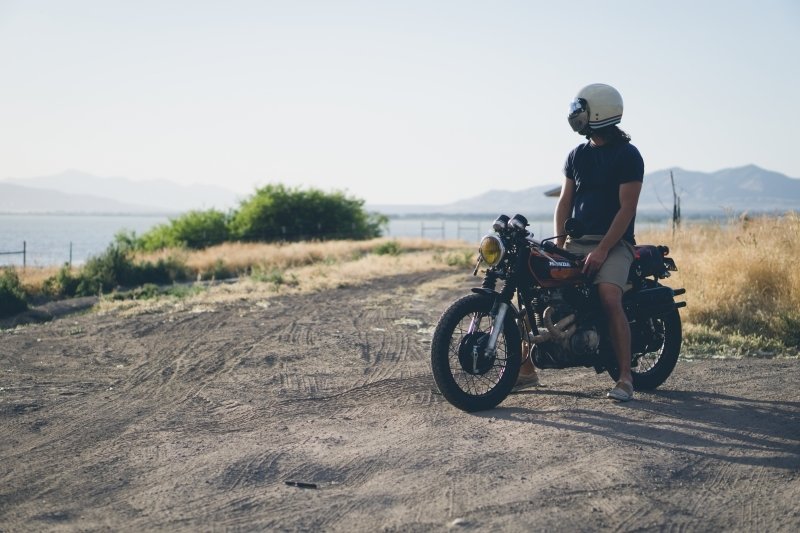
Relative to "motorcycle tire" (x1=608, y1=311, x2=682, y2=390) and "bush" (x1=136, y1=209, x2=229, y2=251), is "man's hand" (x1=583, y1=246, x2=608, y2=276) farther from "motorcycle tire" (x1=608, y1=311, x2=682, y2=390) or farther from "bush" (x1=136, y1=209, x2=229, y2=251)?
"bush" (x1=136, y1=209, x2=229, y2=251)

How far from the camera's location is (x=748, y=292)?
10.6 meters

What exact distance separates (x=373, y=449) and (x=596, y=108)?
9.96 feet

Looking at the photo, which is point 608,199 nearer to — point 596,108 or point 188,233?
point 596,108

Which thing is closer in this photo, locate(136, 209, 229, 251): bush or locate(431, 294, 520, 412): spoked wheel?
locate(431, 294, 520, 412): spoked wheel

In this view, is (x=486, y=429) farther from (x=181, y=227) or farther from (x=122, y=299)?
(x=181, y=227)

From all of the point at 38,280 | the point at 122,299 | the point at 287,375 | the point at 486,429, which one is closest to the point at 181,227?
the point at 38,280

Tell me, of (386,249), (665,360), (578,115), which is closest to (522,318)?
Answer: (665,360)

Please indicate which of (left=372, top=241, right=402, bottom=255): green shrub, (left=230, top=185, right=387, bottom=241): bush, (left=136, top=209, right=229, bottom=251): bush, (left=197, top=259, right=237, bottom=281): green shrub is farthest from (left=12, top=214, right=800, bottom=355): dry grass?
(left=230, top=185, right=387, bottom=241): bush

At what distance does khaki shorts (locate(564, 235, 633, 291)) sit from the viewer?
19.8 ft

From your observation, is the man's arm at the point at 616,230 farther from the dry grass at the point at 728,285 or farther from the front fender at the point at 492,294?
the dry grass at the point at 728,285

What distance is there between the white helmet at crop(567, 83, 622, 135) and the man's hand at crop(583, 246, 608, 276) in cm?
94

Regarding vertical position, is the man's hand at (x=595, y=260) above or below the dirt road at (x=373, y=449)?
above

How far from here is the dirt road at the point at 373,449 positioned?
3922 mm

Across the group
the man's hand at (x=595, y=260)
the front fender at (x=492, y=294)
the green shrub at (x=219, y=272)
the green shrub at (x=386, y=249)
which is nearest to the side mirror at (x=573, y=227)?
the man's hand at (x=595, y=260)
